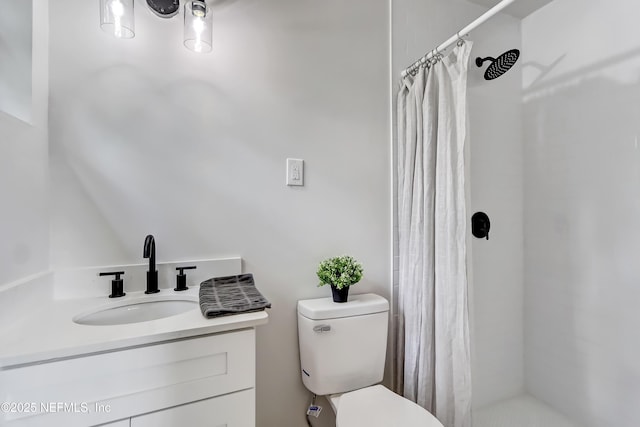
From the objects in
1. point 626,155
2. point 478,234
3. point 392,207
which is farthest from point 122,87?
point 626,155

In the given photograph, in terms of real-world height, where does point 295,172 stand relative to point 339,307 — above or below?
above

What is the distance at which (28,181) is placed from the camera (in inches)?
36.3

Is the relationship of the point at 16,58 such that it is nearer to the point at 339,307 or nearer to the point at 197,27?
the point at 197,27

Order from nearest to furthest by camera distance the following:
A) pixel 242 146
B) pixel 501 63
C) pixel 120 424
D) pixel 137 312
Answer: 1. pixel 120 424
2. pixel 137 312
3. pixel 242 146
4. pixel 501 63

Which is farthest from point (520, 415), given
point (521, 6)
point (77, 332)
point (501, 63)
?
point (521, 6)

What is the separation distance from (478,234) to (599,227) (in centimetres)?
58

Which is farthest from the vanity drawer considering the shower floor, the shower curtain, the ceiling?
the ceiling

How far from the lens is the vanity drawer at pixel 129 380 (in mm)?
647

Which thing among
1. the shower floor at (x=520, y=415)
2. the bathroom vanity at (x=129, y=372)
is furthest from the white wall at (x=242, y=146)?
the shower floor at (x=520, y=415)

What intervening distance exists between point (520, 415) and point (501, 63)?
2.03 meters

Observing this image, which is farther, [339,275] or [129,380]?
[339,275]

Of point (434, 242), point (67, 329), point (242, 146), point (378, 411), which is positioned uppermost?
point (242, 146)

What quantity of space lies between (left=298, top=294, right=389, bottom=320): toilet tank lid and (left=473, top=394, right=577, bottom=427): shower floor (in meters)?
1.04

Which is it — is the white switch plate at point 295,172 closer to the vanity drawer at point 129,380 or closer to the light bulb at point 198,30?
the light bulb at point 198,30
